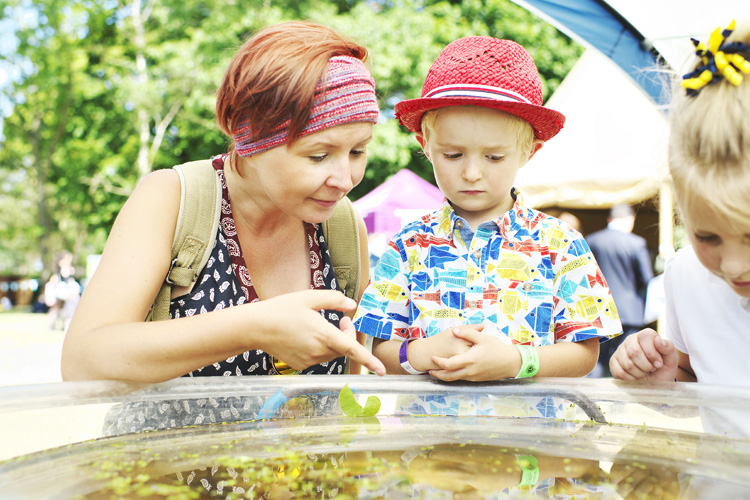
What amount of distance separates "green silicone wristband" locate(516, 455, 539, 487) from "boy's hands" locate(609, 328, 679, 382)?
35 centimetres

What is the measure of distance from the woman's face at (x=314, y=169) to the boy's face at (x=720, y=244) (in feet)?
2.34

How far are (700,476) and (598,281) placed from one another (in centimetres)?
62

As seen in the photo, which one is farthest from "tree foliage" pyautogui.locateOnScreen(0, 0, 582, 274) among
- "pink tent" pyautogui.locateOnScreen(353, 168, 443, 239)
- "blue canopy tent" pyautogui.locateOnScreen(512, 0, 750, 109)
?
"blue canopy tent" pyautogui.locateOnScreen(512, 0, 750, 109)

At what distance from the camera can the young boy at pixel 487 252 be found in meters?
1.60

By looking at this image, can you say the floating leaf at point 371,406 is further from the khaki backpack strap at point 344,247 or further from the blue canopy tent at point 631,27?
the blue canopy tent at point 631,27

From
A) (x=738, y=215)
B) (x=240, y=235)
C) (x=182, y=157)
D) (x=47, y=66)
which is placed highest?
(x=738, y=215)

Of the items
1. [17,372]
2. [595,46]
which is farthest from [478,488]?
[17,372]

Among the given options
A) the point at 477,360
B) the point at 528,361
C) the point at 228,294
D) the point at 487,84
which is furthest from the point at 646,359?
the point at 228,294

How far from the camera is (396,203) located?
936cm

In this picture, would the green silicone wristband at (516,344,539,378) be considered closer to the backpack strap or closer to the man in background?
the backpack strap

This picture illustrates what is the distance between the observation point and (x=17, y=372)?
7781 mm

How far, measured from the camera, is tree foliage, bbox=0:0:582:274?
1722cm

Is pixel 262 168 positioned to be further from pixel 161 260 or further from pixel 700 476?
pixel 700 476

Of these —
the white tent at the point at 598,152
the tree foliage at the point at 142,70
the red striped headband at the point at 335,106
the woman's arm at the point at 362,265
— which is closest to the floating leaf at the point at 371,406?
the red striped headband at the point at 335,106
